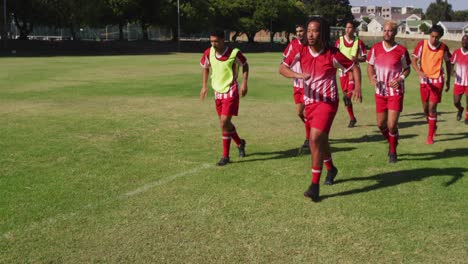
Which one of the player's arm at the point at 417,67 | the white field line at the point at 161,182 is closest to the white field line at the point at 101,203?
the white field line at the point at 161,182

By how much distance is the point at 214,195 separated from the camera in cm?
643

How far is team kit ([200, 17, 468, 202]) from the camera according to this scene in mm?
6309

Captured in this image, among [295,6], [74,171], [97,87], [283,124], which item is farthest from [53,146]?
[295,6]

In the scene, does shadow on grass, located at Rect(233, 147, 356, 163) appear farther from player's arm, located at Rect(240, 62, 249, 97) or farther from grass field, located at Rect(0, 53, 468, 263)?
player's arm, located at Rect(240, 62, 249, 97)

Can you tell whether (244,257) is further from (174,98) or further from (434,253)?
(174,98)

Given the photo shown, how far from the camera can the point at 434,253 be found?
4.71 meters

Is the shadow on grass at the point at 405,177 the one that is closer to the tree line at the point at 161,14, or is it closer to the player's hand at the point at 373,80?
the player's hand at the point at 373,80

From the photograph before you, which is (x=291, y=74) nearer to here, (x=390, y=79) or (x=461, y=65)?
(x=390, y=79)

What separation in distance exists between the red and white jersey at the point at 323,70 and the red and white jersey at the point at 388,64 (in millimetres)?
2265

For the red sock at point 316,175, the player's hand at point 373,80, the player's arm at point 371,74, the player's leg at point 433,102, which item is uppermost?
the player's arm at point 371,74

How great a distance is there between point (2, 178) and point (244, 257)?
14.1 feet

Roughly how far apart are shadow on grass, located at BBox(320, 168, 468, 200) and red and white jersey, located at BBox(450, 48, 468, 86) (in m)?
4.93

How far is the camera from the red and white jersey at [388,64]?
8.34 m

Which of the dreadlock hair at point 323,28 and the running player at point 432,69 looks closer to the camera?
the dreadlock hair at point 323,28
